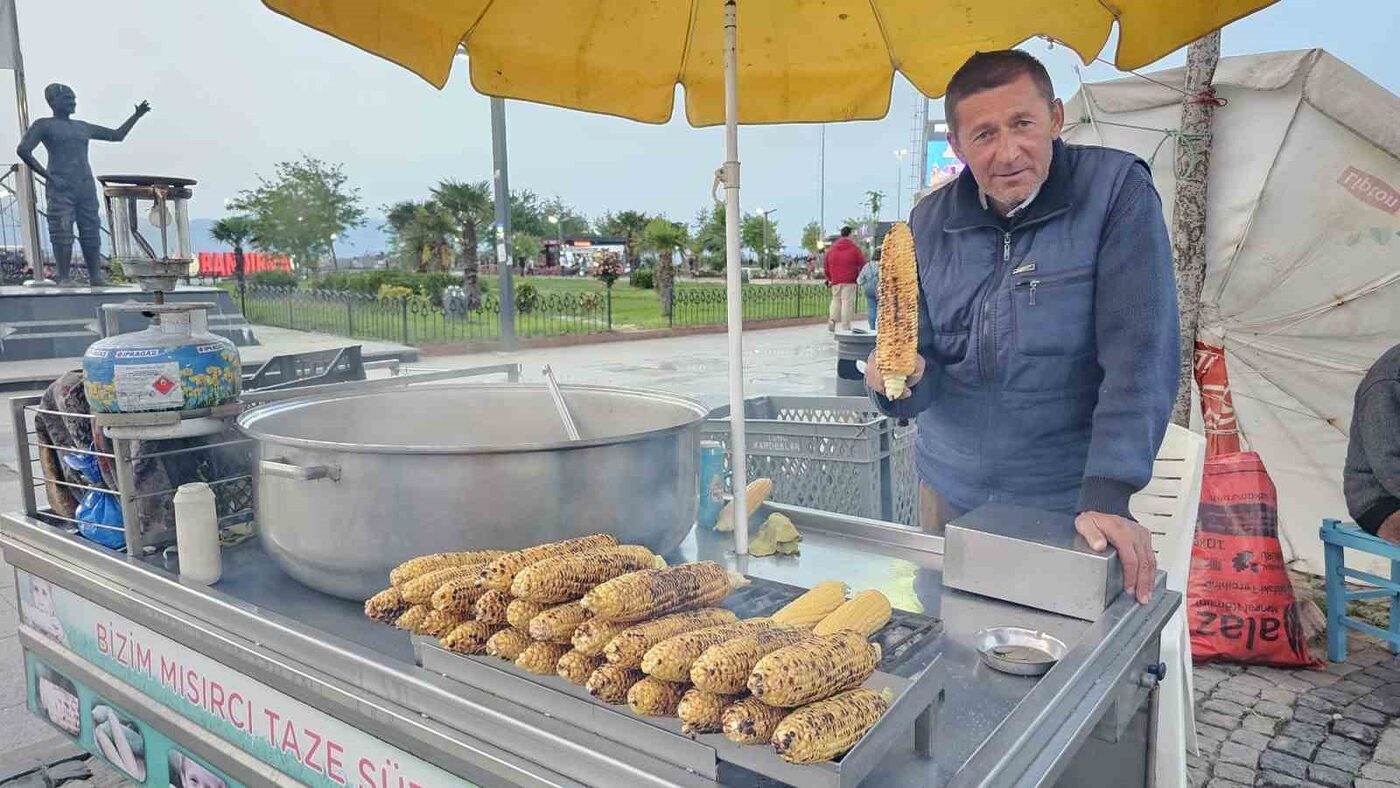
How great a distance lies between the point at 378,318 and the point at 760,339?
846 cm

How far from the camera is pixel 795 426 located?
3.40m

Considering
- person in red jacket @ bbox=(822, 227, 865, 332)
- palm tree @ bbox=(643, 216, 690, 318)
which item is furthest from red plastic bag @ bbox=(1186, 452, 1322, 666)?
palm tree @ bbox=(643, 216, 690, 318)

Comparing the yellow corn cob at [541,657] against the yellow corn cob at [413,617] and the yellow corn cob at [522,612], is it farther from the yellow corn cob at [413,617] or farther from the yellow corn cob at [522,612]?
the yellow corn cob at [413,617]

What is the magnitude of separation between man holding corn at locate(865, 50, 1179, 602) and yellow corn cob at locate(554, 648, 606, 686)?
3.38 ft

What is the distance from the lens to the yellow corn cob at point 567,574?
1190mm

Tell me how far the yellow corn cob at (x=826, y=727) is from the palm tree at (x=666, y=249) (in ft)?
75.2

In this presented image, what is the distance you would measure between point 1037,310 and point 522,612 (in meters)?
1.45

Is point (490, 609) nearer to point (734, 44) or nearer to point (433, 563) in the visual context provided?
point (433, 563)

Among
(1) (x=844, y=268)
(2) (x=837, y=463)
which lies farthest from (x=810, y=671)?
(1) (x=844, y=268)

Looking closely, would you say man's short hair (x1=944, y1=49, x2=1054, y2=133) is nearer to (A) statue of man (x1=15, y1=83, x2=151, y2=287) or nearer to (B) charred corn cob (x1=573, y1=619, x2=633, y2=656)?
(B) charred corn cob (x1=573, y1=619, x2=633, y2=656)

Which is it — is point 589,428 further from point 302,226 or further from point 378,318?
point 302,226

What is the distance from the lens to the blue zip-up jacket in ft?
6.14

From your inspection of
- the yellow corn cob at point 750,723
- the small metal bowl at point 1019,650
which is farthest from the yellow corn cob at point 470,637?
the small metal bowl at point 1019,650

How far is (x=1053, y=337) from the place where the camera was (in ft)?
6.73
